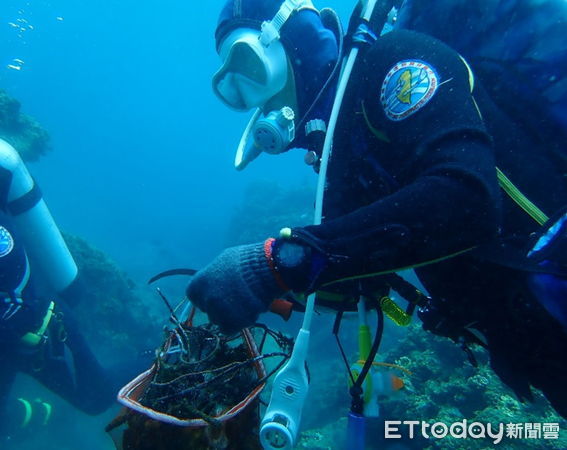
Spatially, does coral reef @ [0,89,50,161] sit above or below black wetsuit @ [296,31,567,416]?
above

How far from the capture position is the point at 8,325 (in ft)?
15.3

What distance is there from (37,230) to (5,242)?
1426 mm

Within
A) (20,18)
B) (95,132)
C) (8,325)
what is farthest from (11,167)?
(20,18)

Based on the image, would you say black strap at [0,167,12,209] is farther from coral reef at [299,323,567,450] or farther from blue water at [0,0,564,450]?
blue water at [0,0,564,450]

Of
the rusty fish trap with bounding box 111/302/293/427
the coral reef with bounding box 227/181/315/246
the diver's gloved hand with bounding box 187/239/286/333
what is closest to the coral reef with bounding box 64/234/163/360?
the coral reef with bounding box 227/181/315/246

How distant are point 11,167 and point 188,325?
194 inches

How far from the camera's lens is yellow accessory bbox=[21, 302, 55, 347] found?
5.14m

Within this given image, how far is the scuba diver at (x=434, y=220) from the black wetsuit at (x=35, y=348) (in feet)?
14.5

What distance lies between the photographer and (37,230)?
571 centimetres

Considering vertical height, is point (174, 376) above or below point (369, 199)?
below

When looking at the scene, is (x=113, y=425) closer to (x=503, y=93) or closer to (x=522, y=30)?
(x=503, y=93)

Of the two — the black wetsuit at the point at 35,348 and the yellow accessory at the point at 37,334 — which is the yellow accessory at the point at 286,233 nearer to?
the black wetsuit at the point at 35,348

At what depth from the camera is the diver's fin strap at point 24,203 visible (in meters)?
5.34

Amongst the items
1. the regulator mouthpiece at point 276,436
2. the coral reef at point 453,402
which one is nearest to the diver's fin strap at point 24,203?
the regulator mouthpiece at point 276,436
